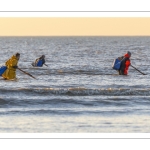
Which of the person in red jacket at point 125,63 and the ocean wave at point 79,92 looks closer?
the ocean wave at point 79,92

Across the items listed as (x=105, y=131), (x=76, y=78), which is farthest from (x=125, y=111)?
(x=76, y=78)

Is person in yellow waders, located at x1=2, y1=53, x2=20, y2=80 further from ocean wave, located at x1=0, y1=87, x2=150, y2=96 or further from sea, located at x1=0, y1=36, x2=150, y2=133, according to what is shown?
ocean wave, located at x1=0, y1=87, x2=150, y2=96

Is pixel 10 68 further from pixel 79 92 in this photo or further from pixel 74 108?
pixel 74 108

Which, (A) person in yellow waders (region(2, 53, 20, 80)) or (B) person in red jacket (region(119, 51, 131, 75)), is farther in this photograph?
(B) person in red jacket (region(119, 51, 131, 75))

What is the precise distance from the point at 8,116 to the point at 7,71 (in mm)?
8306

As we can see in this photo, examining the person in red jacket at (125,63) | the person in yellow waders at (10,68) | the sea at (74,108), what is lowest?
the sea at (74,108)

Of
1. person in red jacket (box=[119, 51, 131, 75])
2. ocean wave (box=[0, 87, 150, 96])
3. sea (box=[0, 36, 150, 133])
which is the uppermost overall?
person in red jacket (box=[119, 51, 131, 75])

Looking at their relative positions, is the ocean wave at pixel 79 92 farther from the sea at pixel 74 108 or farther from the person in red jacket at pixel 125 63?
the person in red jacket at pixel 125 63

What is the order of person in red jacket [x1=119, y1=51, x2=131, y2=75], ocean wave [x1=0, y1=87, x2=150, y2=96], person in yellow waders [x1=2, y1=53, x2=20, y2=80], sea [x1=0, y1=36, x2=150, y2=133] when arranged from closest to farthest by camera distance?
sea [x1=0, y1=36, x2=150, y2=133]
ocean wave [x1=0, y1=87, x2=150, y2=96]
person in yellow waders [x1=2, y1=53, x2=20, y2=80]
person in red jacket [x1=119, y1=51, x2=131, y2=75]

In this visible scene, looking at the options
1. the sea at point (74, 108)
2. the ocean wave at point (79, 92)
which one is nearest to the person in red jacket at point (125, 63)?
the sea at point (74, 108)

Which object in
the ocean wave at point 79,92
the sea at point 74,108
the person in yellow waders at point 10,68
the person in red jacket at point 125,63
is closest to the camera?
the sea at point 74,108

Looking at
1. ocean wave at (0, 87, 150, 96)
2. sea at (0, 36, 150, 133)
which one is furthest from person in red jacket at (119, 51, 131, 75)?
ocean wave at (0, 87, 150, 96)

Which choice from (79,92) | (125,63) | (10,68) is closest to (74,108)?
(79,92)
